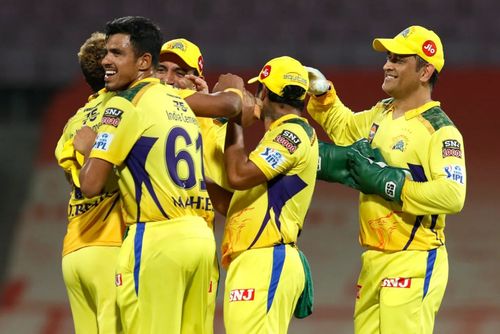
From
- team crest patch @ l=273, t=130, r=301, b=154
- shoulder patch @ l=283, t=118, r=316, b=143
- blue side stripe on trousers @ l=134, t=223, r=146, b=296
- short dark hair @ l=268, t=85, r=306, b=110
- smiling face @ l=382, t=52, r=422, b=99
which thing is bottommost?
blue side stripe on trousers @ l=134, t=223, r=146, b=296

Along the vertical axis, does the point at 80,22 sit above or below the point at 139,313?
above

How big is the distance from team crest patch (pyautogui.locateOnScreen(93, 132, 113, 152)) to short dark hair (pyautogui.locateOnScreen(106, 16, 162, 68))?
0.42 m

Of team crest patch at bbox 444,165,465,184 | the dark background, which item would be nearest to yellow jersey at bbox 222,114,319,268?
team crest patch at bbox 444,165,465,184

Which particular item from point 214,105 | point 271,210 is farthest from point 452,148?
point 214,105

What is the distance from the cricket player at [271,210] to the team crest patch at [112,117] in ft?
2.64

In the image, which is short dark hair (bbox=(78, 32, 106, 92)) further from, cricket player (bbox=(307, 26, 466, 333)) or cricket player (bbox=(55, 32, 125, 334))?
cricket player (bbox=(307, 26, 466, 333))

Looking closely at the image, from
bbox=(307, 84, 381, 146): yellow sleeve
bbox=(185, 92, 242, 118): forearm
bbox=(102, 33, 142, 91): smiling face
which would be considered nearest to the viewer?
bbox=(102, 33, 142, 91): smiling face

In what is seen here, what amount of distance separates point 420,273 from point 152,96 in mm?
1717

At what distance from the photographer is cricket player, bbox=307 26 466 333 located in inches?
218

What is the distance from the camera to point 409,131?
5.70 meters

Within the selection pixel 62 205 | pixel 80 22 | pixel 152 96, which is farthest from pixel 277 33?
pixel 152 96

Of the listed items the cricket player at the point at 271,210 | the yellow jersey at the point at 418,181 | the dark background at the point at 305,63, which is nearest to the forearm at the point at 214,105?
the cricket player at the point at 271,210

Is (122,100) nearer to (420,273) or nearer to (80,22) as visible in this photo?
(420,273)

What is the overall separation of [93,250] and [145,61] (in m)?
1.05
